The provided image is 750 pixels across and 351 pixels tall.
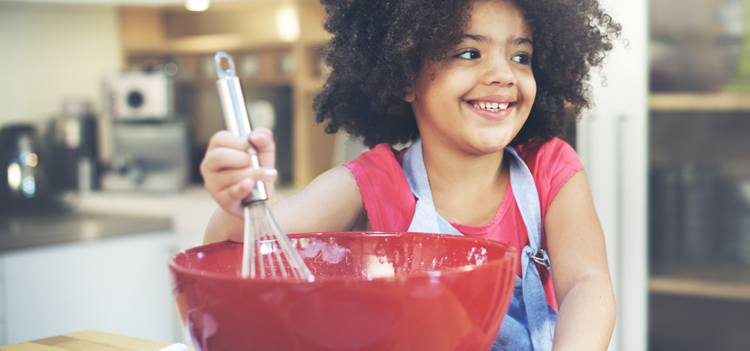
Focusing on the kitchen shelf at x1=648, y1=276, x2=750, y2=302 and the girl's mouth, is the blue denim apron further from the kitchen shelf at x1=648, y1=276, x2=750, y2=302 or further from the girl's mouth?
the kitchen shelf at x1=648, y1=276, x2=750, y2=302

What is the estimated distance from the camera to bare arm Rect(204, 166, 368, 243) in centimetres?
71

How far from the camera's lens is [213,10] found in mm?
2764

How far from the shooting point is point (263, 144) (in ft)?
1.33

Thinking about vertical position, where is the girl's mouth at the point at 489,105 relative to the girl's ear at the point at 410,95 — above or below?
below

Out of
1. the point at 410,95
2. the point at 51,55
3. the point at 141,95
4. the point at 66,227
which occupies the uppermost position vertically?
the point at 51,55

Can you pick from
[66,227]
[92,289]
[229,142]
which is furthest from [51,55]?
[229,142]

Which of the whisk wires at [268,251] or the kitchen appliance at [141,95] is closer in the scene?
the whisk wires at [268,251]

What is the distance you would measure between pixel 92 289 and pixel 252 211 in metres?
1.53

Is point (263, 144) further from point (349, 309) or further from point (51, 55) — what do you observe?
point (51, 55)

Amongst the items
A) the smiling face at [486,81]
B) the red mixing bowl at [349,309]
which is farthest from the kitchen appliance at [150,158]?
the red mixing bowl at [349,309]

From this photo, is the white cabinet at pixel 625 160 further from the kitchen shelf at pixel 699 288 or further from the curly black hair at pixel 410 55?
the curly black hair at pixel 410 55

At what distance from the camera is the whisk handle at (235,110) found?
0.38m

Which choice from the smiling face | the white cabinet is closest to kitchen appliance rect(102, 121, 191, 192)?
the white cabinet

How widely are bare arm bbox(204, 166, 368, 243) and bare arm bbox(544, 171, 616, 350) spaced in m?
0.25
